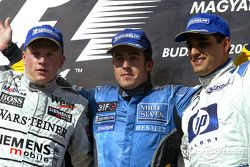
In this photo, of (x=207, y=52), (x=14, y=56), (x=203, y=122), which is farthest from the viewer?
(x=14, y=56)

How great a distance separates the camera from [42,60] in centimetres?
289

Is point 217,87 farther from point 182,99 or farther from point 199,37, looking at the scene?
point 182,99

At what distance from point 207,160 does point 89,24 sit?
Answer: 1.72 metres

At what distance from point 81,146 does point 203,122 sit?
85 cm

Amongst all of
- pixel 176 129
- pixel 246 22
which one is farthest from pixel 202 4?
pixel 176 129

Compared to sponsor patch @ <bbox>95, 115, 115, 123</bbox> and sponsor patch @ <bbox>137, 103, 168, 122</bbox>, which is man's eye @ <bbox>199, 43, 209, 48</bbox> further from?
sponsor patch @ <bbox>95, 115, 115, 123</bbox>

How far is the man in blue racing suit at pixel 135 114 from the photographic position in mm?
2857

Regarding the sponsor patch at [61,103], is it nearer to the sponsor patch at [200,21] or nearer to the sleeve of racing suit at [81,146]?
the sleeve of racing suit at [81,146]

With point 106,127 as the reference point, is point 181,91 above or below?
above

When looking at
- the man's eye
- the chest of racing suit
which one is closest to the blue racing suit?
the chest of racing suit

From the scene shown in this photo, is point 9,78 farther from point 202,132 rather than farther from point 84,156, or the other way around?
point 202,132

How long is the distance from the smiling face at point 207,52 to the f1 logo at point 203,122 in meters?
0.22

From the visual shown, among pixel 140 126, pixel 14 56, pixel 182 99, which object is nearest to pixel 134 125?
pixel 140 126

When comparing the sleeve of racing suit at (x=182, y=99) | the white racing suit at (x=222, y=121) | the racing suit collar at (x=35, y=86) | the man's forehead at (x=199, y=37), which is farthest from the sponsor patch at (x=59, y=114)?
the man's forehead at (x=199, y=37)
